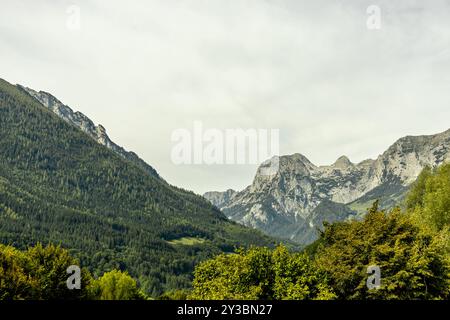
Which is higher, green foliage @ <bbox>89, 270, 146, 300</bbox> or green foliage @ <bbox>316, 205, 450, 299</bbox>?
green foliage @ <bbox>316, 205, 450, 299</bbox>

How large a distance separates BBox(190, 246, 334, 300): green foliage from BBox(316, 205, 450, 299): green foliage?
126 inches

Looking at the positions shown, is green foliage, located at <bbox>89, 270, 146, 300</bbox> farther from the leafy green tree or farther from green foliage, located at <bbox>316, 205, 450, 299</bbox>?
green foliage, located at <bbox>316, 205, 450, 299</bbox>

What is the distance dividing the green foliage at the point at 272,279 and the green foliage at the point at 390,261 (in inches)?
126

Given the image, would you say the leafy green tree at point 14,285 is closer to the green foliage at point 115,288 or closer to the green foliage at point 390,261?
the green foliage at point 390,261

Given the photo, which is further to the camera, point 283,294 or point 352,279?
point 352,279

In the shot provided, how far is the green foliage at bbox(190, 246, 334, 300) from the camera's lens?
43.7 meters

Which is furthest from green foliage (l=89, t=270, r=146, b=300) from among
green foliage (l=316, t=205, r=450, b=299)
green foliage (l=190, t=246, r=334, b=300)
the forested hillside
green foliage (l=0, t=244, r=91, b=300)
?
green foliage (l=316, t=205, r=450, b=299)

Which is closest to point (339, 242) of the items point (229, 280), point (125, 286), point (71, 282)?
point (229, 280)

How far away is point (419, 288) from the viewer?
45812 millimetres

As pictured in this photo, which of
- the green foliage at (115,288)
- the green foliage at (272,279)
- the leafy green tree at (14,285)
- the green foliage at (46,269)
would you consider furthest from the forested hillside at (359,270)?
the green foliage at (115,288)

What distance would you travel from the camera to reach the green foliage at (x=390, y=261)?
146 ft
